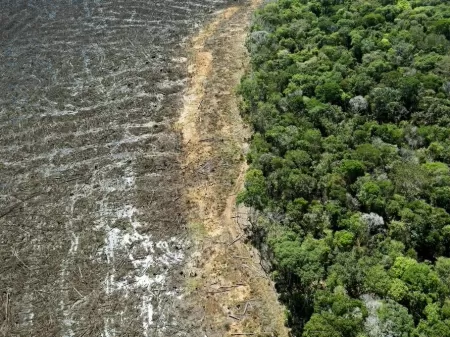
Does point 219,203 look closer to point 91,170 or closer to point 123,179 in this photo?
point 123,179

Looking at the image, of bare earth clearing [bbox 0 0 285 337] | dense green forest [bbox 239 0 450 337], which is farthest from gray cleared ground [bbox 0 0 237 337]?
dense green forest [bbox 239 0 450 337]

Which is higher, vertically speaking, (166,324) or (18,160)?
(18,160)

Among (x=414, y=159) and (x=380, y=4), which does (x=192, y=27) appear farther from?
(x=414, y=159)

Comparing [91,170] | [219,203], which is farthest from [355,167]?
[91,170]

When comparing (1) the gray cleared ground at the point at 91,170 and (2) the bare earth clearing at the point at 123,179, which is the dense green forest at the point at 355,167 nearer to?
(2) the bare earth clearing at the point at 123,179

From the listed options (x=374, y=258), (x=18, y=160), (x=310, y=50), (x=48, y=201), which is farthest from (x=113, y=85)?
(x=374, y=258)
